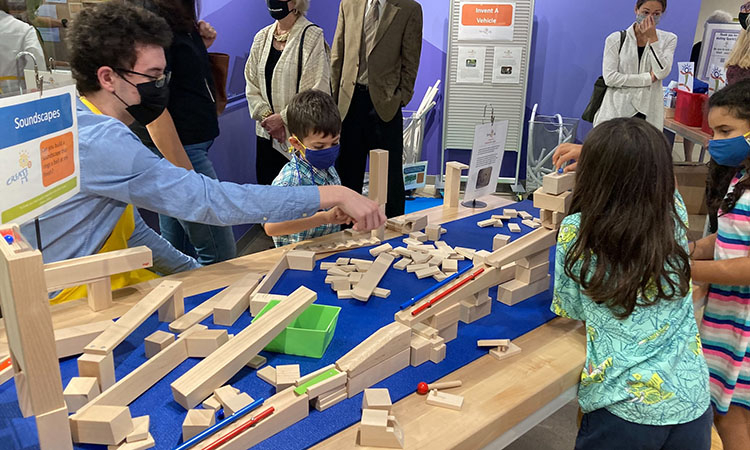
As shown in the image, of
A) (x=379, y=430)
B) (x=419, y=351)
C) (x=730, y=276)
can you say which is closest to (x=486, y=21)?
(x=730, y=276)

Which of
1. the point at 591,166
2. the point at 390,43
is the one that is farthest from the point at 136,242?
the point at 390,43

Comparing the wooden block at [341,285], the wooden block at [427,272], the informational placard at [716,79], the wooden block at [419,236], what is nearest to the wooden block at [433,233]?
the wooden block at [419,236]

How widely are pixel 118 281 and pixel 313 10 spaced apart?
535cm

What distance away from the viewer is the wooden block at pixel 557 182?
1.83 m

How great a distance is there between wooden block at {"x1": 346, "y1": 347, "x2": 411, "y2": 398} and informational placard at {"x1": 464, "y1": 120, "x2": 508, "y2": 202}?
1429 millimetres

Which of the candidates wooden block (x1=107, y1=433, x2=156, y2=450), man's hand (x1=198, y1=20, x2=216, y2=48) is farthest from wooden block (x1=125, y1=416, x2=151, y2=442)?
man's hand (x1=198, y1=20, x2=216, y2=48)

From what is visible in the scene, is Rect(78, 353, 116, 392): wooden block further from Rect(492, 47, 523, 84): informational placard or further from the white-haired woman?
Rect(492, 47, 523, 84): informational placard

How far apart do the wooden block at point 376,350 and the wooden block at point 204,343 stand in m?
0.34

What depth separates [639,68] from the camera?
5246 mm

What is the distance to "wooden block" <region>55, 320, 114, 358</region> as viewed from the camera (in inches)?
58.4

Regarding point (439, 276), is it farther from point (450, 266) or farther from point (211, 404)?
point (211, 404)

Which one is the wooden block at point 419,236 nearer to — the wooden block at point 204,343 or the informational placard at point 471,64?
the wooden block at point 204,343

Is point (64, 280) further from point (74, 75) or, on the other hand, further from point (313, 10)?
point (313, 10)

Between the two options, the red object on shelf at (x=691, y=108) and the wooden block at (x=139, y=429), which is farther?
the red object on shelf at (x=691, y=108)
